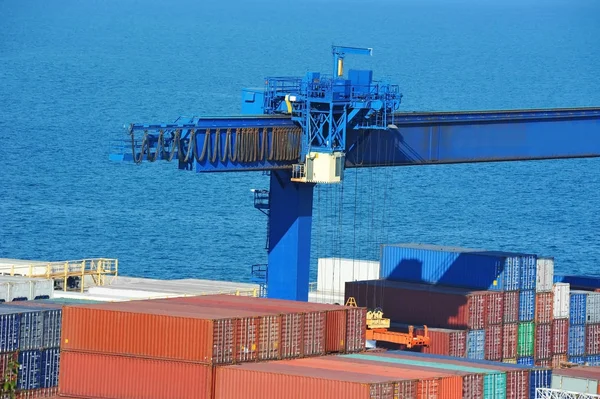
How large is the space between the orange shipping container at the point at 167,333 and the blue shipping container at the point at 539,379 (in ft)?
29.7

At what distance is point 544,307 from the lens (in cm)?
7006

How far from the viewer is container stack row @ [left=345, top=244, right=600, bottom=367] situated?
65.8 meters

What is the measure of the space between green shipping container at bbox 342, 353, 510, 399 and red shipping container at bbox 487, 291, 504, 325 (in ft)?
42.5

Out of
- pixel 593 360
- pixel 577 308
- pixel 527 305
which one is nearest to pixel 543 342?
pixel 527 305

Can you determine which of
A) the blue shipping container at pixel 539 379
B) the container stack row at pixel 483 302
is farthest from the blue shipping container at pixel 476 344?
the blue shipping container at pixel 539 379

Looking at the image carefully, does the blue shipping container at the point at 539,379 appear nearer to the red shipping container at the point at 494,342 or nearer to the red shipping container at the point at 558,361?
the red shipping container at the point at 494,342

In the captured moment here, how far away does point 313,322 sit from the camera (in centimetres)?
5322

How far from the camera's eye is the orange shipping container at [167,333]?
49.9 metres

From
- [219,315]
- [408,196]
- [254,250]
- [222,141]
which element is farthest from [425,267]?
[408,196]

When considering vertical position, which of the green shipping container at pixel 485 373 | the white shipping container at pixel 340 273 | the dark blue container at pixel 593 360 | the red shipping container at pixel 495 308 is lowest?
the dark blue container at pixel 593 360

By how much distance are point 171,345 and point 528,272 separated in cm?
2296

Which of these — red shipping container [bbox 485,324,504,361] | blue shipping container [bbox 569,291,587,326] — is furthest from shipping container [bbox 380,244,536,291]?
blue shipping container [bbox 569,291,587,326]

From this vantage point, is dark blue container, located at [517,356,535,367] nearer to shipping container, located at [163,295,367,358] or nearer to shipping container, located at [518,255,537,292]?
shipping container, located at [518,255,537,292]

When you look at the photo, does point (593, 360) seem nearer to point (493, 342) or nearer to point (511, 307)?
point (511, 307)
